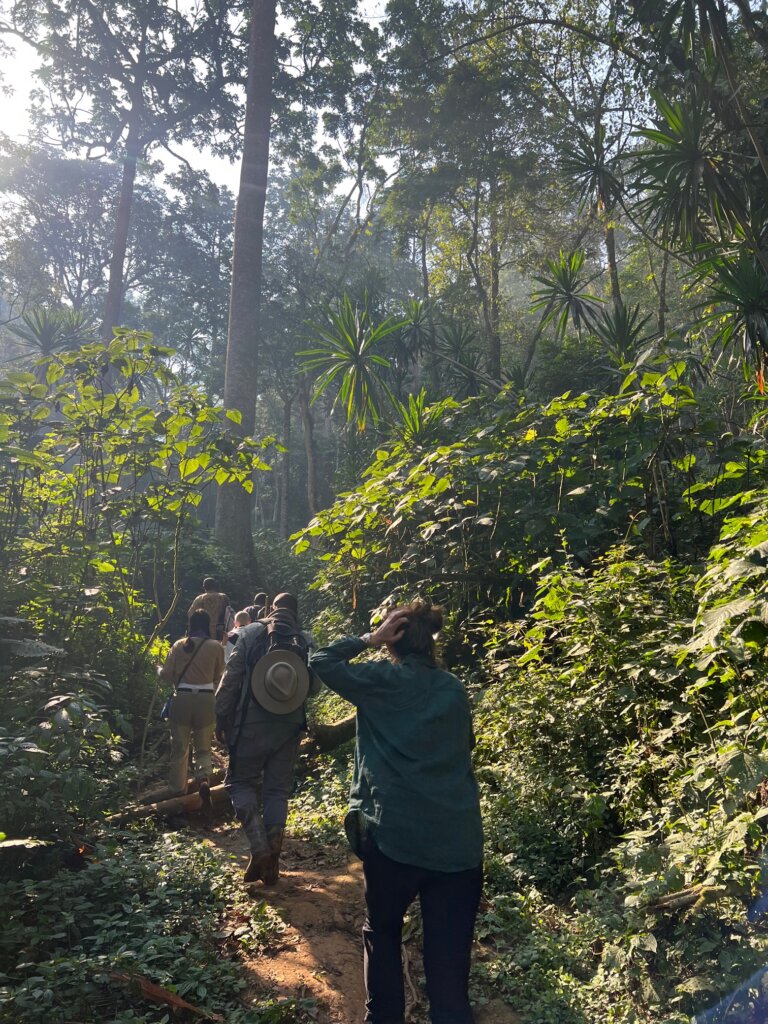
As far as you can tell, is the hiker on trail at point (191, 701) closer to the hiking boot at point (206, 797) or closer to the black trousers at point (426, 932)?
the hiking boot at point (206, 797)

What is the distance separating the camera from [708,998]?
2.58 metres

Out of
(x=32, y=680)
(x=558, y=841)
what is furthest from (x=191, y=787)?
(x=558, y=841)

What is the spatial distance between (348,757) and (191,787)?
1.41m

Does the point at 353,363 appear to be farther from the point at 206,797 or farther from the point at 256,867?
the point at 256,867

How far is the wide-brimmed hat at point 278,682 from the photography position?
443cm

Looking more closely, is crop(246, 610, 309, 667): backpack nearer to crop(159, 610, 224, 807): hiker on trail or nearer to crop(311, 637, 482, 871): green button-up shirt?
crop(159, 610, 224, 807): hiker on trail

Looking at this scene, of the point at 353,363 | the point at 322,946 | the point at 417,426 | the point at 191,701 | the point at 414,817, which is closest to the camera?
the point at 414,817

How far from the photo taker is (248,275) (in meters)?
14.6

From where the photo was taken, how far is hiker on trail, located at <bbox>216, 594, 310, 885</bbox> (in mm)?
4434

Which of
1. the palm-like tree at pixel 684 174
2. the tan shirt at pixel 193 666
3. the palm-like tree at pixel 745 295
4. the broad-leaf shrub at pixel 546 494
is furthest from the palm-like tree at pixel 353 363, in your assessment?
the tan shirt at pixel 193 666

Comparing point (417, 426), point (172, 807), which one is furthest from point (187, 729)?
point (417, 426)

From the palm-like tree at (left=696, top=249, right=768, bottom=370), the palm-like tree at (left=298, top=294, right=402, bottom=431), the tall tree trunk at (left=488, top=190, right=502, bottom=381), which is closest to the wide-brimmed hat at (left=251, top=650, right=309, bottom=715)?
the palm-like tree at (left=696, top=249, right=768, bottom=370)

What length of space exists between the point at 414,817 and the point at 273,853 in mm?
2204

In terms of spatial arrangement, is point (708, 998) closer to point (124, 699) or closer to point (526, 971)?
point (526, 971)
